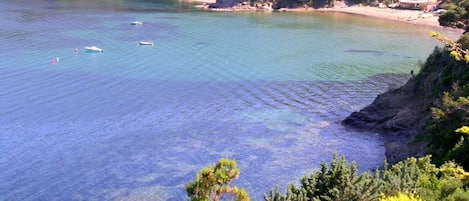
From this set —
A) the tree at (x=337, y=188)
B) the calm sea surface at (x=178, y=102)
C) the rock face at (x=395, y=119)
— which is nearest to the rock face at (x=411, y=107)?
the rock face at (x=395, y=119)

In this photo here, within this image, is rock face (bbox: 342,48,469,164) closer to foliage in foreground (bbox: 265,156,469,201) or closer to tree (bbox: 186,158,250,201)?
foliage in foreground (bbox: 265,156,469,201)

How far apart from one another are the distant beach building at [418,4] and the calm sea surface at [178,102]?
84.9 ft

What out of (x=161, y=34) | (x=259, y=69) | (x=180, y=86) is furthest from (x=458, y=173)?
(x=161, y=34)

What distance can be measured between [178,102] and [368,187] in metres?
34.4

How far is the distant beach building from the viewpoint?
121 m

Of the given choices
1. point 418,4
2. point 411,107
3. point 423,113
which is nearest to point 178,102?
point 411,107

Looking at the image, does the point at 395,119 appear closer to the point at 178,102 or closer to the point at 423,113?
the point at 423,113

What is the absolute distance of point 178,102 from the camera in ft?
169

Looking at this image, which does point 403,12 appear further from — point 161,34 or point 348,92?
point 348,92

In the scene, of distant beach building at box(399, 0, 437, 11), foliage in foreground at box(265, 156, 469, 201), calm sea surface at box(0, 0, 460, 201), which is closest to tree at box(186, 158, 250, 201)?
foliage in foreground at box(265, 156, 469, 201)

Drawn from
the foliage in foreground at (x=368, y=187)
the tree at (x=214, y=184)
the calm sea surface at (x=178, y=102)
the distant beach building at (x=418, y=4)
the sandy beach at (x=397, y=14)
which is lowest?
the calm sea surface at (x=178, y=102)

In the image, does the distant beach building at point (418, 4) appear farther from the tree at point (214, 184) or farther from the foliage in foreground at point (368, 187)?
the tree at point (214, 184)

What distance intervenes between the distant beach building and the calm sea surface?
25.9 metres

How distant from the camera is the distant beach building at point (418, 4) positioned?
4771 inches
